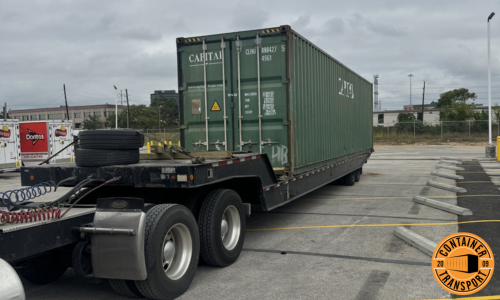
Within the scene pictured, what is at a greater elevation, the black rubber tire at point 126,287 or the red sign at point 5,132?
the red sign at point 5,132

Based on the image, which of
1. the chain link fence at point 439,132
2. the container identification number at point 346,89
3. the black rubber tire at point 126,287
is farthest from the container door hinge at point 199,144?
the chain link fence at point 439,132

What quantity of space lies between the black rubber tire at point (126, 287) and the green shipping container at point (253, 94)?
4061mm

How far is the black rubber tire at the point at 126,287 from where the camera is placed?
13.9 ft

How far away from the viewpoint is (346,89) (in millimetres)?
12188

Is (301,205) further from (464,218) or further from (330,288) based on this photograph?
(330,288)

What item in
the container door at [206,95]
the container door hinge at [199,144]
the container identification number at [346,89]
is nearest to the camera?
the container door at [206,95]

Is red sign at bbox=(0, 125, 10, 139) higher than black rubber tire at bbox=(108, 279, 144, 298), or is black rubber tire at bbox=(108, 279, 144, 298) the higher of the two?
red sign at bbox=(0, 125, 10, 139)

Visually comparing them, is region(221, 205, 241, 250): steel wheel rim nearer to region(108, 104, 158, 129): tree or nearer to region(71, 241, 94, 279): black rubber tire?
region(71, 241, 94, 279): black rubber tire

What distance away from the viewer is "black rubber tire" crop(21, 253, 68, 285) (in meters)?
4.81

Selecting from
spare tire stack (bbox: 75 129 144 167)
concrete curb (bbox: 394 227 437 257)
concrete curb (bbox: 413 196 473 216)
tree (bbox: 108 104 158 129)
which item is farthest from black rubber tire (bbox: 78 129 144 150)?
tree (bbox: 108 104 158 129)

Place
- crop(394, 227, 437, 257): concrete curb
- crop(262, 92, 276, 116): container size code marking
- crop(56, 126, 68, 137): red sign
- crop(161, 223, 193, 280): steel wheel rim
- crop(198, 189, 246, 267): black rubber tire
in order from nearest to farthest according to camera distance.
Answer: crop(161, 223, 193, 280): steel wheel rim
crop(198, 189, 246, 267): black rubber tire
crop(394, 227, 437, 257): concrete curb
crop(262, 92, 276, 116): container size code marking
crop(56, 126, 68, 137): red sign

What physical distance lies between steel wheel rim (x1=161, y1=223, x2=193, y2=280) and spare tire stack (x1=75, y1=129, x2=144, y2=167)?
109cm

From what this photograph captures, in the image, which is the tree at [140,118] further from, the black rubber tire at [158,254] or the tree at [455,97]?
the tree at [455,97]

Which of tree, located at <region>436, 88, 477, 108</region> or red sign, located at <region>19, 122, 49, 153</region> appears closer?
red sign, located at <region>19, 122, 49, 153</region>
